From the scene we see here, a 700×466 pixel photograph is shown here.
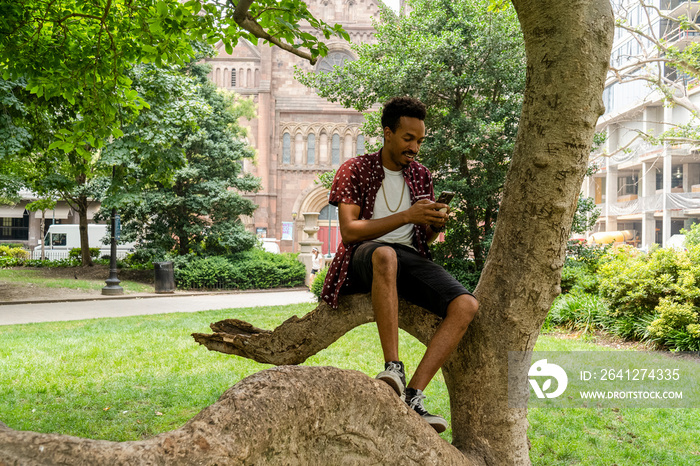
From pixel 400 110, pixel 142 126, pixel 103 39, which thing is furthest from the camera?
pixel 142 126

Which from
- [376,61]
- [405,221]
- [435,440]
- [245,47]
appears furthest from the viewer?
[245,47]

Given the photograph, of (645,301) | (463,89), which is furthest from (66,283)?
(645,301)

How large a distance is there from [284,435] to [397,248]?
1357mm

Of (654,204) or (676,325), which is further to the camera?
(654,204)

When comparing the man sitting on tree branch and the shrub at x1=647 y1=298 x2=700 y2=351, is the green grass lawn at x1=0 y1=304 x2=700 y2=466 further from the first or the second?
the man sitting on tree branch

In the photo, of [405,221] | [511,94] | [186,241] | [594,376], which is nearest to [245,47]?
[186,241]

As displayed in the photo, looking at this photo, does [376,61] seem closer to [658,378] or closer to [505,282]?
[658,378]

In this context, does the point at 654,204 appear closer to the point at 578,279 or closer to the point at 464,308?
the point at 578,279

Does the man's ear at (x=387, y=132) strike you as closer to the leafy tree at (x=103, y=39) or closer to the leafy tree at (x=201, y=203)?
the leafy tree at (x=103, y=39)

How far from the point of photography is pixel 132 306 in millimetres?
14789

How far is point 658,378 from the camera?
7.27 metres

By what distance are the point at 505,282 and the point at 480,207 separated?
38.0 feet

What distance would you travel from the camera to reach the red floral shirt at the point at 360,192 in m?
3.20

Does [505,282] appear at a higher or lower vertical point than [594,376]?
higher
